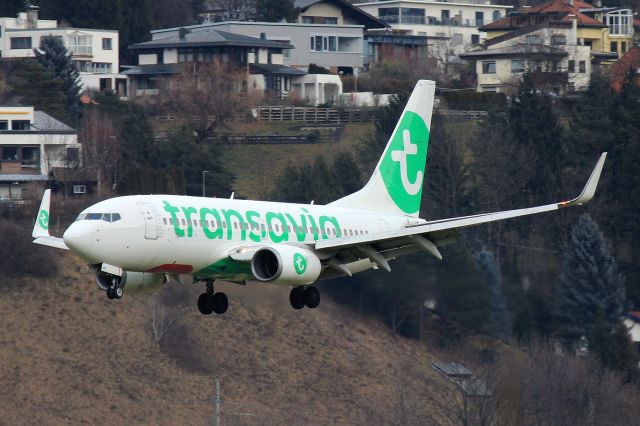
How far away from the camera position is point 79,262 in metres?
90.2

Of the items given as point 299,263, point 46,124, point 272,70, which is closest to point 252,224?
point 299,263

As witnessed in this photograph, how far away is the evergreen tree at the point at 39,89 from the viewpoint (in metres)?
129

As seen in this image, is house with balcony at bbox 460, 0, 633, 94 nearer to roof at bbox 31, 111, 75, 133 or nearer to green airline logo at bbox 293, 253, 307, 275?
roof at bbox 31, 111, 75, 133

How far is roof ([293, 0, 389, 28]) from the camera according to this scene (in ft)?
550

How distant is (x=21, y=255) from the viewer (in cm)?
8819

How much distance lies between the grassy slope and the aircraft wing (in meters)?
63.2

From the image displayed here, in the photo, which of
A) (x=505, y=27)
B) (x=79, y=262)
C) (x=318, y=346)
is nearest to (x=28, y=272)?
(x=79, y=262)

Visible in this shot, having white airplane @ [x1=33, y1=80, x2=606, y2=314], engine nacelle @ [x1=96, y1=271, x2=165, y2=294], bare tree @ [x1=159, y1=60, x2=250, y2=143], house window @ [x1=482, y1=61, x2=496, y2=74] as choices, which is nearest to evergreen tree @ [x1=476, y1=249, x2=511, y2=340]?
white airplane @ [x1=33, y1=80, x2=606, y2=314]

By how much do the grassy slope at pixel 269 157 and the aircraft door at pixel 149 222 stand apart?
6783 centimetres

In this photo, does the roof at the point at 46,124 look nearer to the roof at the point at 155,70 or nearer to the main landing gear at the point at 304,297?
the roof at the point at 155,70

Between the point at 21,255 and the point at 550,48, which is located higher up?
the point at 550,48

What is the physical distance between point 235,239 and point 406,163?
36.6 feet

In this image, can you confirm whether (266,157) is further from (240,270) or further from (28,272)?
(240,270)

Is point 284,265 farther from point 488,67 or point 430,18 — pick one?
point 430,18
